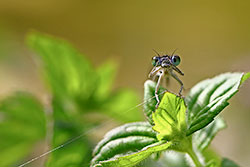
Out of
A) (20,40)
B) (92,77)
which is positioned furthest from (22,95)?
(20,40)

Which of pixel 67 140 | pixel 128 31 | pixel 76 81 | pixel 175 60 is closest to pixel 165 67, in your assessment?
pixel 175 60

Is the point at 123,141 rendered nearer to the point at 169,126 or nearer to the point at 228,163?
the point at 169,126

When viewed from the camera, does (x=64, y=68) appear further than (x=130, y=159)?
Yes

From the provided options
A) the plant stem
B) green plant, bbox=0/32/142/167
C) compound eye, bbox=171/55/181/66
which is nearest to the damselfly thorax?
compound eye, bbox=171/55/181/66

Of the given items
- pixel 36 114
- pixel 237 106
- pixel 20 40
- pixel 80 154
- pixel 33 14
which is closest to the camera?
pixel 80 154

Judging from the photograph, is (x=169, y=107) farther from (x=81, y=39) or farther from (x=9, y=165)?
(x=81, y=39)

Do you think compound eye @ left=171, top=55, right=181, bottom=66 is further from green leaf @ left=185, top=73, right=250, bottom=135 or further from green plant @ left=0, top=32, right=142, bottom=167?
green plant @ left=0, top=32, right=142, bottom=167

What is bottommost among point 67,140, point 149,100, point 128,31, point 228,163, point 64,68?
point 228,163
